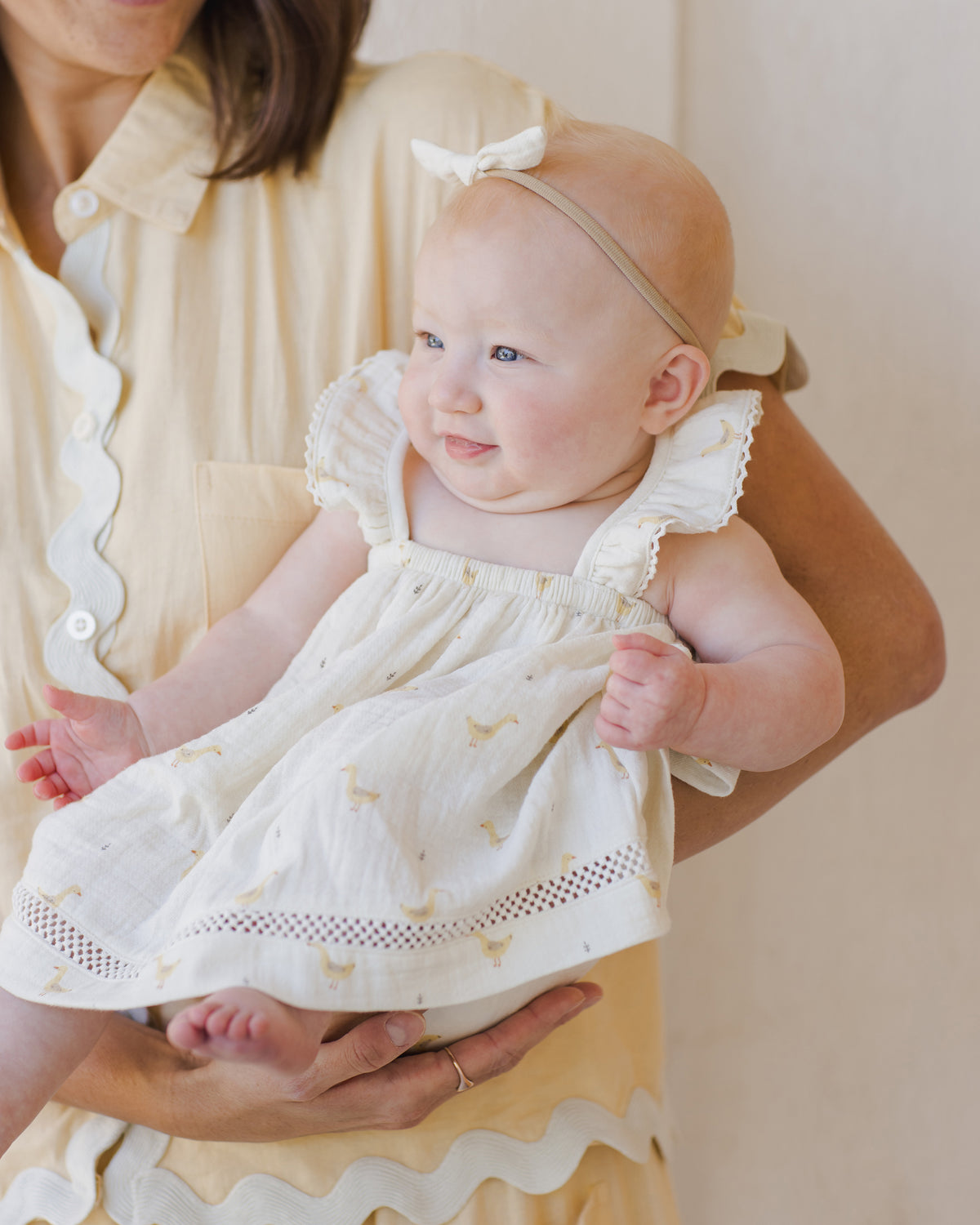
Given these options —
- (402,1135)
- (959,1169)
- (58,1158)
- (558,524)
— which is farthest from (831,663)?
(959,1169)

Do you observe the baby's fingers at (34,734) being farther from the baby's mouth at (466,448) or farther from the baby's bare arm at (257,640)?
the baby's mouth at (466,448)

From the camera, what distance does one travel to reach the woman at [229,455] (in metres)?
1.00

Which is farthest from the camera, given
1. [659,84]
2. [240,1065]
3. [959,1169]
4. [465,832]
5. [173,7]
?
[959,1169]

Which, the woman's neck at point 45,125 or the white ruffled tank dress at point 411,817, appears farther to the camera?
the woman's neck at point 45,125

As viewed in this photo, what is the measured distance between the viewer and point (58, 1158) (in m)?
1.04

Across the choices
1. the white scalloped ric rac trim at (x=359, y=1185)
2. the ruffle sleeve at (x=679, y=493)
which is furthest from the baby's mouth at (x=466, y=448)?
the white scalloped ric rac trim at (x=359, y=1185)

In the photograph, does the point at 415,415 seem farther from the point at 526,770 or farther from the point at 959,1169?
the point at 959,1169

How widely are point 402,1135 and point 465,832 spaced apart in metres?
0.34

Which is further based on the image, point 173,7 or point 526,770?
point 173,7

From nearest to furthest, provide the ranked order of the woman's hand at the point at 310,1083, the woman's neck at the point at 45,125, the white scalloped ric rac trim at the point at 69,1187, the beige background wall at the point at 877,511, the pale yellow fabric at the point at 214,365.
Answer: the woman's hand at the point at 310,1083, the white scalloped ric rac trim at the point at 69,1187, the pale yellow fabric at the point at 214,365, the woman's neck at the point at 45,125, the beige background wall at the point at 877,511

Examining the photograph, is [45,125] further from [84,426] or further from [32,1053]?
[32,1053]

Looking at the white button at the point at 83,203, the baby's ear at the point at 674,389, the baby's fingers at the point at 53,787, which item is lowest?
the baby's fingers at the point at 53,787

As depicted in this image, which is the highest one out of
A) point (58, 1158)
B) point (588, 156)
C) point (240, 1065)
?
point (588, 156)

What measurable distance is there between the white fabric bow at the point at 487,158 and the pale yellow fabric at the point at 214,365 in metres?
0.17
